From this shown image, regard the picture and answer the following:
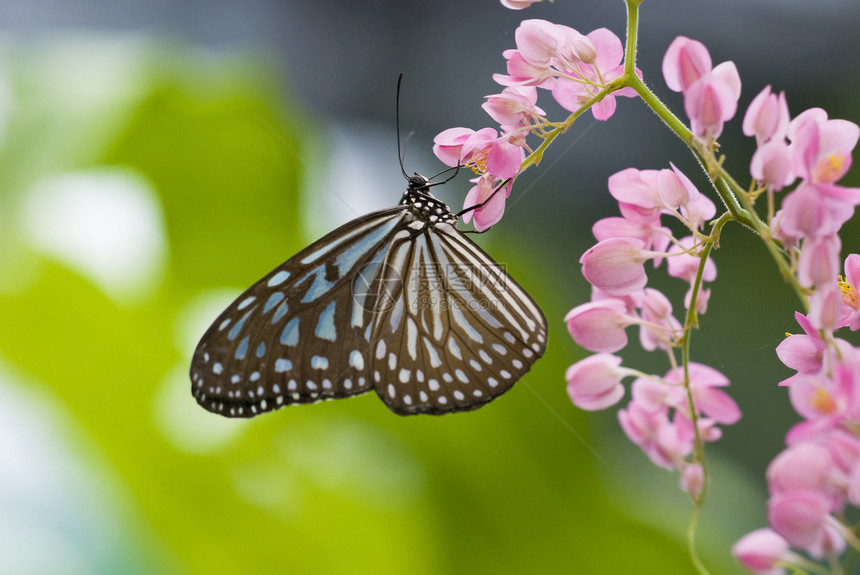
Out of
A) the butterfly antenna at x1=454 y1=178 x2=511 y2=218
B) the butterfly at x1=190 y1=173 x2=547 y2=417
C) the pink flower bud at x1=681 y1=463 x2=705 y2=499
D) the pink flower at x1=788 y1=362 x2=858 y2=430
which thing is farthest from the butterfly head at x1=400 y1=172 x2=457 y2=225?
the pink flower at x1=788 y1=362 x2=858 y2=430

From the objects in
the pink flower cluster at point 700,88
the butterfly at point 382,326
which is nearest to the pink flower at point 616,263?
the pink flower cluster at point 700,88

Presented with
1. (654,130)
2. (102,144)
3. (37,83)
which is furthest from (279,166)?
(654,130)

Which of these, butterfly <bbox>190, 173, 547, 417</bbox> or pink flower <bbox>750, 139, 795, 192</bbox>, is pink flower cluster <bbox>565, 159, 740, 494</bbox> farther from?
butterfly <bbox>190, 173, 547, 417</bbox>

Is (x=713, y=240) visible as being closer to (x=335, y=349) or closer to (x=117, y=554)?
(x=335, y=349)

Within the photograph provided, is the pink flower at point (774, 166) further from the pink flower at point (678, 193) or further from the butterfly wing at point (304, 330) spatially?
the butterfly wing at point (304, 330)

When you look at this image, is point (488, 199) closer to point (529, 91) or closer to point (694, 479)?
point (529, 91)

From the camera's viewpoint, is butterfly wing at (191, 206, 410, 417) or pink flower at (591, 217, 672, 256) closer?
pink flower at (591, 217, 672, 256)
